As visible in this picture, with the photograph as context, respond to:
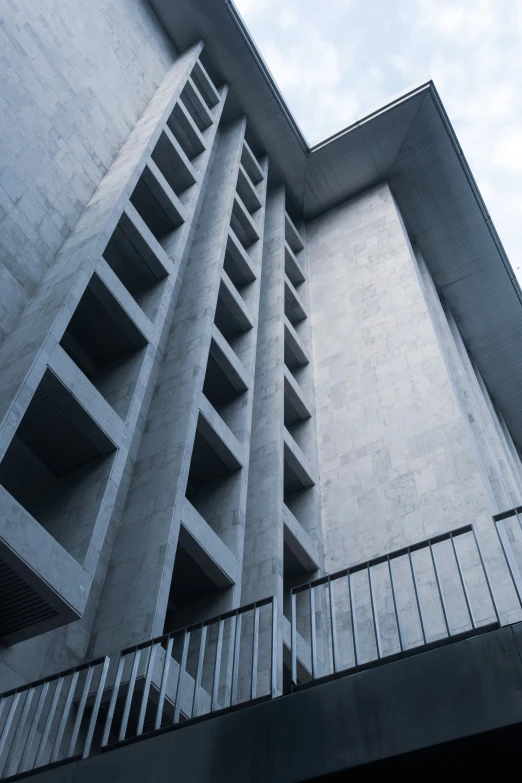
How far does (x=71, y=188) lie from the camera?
2427cm

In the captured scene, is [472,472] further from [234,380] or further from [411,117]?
[411,117]

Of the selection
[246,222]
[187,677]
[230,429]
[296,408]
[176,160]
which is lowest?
[296,408]

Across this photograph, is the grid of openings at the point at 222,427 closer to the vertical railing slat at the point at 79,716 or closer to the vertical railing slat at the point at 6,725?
the vertical railing slat at the point at 6,725

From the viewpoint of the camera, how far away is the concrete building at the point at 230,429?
8.94m

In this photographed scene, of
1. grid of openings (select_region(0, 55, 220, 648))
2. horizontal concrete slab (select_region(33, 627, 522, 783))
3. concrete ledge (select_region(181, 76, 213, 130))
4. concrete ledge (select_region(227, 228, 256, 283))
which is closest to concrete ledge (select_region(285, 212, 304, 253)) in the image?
concrete ledge (select_region(181, 76, 213, 130))

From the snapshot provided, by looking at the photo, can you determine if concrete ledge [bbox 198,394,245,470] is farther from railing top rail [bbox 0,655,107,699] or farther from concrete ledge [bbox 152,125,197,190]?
concrete ledge [bbox 152,125,197,190]

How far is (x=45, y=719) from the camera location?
46.6ft

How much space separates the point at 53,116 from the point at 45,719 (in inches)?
749

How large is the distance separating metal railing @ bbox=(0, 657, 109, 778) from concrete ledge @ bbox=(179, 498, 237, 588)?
13.3 ft

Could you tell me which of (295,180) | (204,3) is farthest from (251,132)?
(204,3)

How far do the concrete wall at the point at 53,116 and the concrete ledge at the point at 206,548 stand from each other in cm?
643

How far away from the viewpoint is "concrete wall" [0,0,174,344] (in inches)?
829

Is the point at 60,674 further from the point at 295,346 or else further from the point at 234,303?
the point at 295,346

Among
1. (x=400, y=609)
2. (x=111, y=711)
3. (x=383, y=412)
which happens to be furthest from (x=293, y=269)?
(x=111, y=711)
